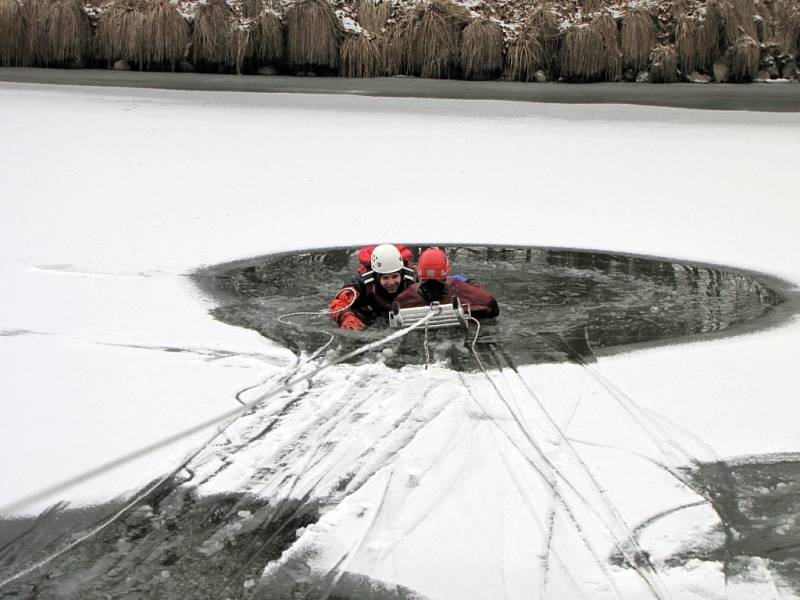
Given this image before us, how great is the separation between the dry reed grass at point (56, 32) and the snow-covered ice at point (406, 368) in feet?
7.71

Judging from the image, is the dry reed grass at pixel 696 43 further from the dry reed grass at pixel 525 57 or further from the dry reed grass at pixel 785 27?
the dry reed grass at pixel 525 57

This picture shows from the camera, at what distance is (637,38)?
53.1 ft

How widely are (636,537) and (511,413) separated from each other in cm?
138

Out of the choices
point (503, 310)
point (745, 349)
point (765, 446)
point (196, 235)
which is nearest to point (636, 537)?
point (765, 446)

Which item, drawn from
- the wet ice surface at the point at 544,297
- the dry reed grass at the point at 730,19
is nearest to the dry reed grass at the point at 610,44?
the dry reed grass at the point at 730,19

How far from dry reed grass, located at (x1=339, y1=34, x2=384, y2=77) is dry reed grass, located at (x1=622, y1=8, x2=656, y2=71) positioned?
12.3 ft

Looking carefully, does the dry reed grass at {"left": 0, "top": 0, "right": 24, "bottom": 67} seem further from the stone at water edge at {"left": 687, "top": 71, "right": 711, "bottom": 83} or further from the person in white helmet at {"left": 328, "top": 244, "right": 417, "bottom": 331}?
the person in white helmet at {"left": 328, "top": 244, "right": 417, "bottom": 331}

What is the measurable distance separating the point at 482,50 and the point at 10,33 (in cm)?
751

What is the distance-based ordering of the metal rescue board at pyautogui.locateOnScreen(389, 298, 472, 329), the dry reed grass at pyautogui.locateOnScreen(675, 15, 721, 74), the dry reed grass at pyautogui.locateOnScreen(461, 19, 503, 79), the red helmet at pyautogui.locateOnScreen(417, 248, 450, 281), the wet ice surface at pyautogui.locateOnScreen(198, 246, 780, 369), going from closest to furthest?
the wet ice surface at pyautogui.locateOnScreen(198, 246, 780, 369) → the metal rescue board at pyautogui.locateOnScreen(389, 298, 472, 329) → the red helmet at pyautogui.locateOnScreen(417, 248, 450, 281) → the dry reed grass at pyautogui.locateOnScreen(675, 15, 721, 74) → the dry reed grass at pyautogui.locateOnScreen(461, 19, 503, 79)

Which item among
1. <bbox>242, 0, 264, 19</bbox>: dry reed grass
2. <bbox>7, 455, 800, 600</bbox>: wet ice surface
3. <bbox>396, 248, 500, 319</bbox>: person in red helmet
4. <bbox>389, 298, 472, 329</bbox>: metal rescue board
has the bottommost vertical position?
<bbox>7, 455, 800, 600</bbox>: wet ice surface

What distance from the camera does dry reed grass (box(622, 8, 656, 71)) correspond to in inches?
637

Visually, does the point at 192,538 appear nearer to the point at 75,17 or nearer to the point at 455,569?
the point at 455,569

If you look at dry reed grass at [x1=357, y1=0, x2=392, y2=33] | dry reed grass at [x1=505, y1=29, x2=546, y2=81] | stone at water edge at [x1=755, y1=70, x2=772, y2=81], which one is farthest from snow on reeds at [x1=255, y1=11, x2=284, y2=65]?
stone at water edge at [x1=755, y1=70, x2=772, y2=81]

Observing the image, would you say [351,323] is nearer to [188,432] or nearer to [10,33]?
[188,432]
